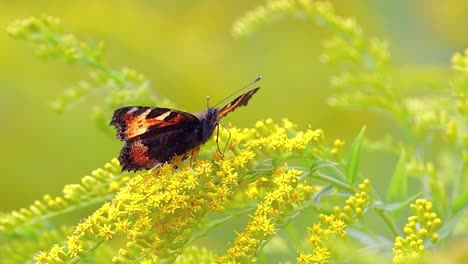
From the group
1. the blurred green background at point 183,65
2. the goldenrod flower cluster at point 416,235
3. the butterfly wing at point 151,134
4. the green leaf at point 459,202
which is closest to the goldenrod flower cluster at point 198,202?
the butterfly wing at point 151,134

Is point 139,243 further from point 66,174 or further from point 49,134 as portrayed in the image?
point 49,134

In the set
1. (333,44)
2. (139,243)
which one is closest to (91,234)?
(139,243)

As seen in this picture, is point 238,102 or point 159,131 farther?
point 159,131

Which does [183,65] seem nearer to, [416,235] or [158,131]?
[158,131]

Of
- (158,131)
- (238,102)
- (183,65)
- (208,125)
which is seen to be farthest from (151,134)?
(183,65)

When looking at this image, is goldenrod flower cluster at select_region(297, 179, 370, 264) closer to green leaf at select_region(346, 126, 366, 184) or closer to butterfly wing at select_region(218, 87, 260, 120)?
green leaf at select_region(346, 126, 366, 184)

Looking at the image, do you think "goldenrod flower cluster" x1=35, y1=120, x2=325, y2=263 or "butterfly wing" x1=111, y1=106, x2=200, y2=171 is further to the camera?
"butterfly wing" x1=111, y1=106, x2=200, y2=171

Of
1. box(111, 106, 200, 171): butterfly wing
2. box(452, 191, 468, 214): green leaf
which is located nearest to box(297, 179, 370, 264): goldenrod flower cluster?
box(452, 191, 468, 214): green leaf
